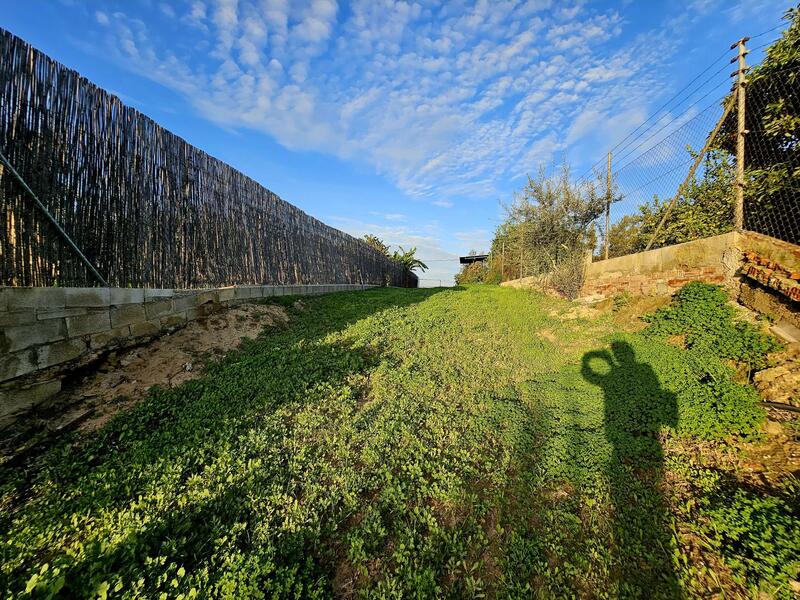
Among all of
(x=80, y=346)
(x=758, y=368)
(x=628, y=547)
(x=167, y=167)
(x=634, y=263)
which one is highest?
(x=167, y=167)

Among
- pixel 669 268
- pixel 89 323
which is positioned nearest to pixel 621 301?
pixel 669 268

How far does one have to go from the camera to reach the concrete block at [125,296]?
3730mm

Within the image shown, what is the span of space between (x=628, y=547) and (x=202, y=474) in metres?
3.09

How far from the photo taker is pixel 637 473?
2746 millimetres

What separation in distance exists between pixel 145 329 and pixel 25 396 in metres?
1.40

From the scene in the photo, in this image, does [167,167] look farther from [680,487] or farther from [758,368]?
[758,368]

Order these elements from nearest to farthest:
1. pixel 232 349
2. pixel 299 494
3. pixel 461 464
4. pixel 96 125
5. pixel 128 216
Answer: pixel 299 494
pixel 461 464
pixel 96 125
pixel 128 216
pixel 232 349

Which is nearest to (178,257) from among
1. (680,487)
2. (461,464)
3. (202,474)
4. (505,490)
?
(202,474)

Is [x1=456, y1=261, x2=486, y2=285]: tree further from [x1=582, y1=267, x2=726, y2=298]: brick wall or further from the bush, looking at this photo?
the bush

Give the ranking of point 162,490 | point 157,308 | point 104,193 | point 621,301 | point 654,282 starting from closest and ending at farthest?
1. point 162,490
2. point 104,193
3. point 157,308
4. point 654,282
5. point 621,301

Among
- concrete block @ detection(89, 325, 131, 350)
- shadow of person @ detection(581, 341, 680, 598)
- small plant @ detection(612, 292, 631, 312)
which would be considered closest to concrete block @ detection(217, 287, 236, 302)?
concrete block @ detection(89, 325, 131, 350)

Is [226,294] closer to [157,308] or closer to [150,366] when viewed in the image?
[157,308]

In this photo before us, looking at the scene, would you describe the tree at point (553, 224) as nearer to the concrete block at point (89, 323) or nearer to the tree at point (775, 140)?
the tree at point (775, 140)

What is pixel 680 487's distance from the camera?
257 cm
